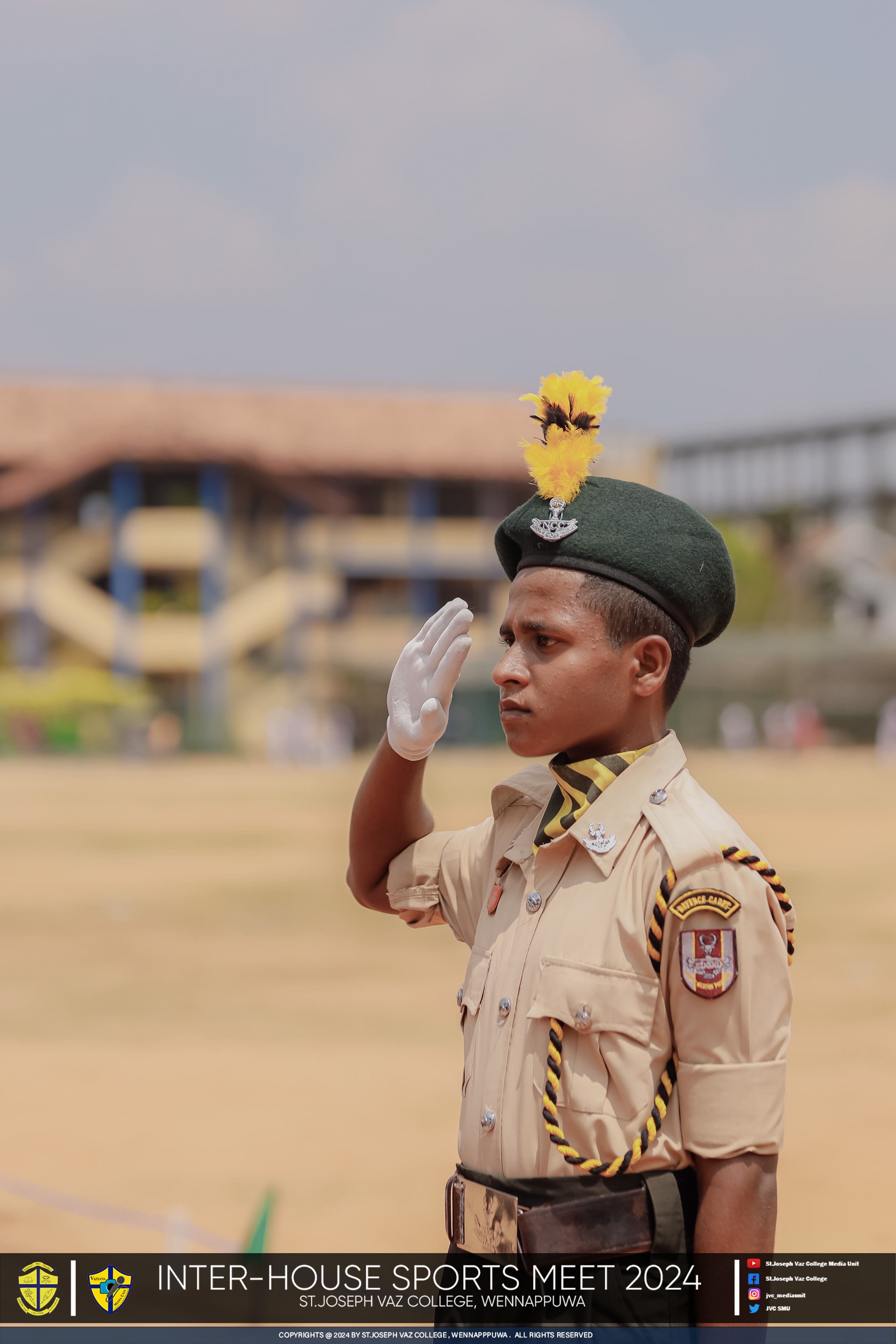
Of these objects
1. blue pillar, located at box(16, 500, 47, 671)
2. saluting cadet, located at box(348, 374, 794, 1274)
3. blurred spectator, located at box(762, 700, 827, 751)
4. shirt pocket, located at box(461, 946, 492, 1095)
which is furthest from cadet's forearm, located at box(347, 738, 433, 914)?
blue pillar, located at box(16, 500, 47, 671)

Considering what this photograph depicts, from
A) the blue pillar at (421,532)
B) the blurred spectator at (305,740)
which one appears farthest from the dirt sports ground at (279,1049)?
the blue pillar at (421,532)

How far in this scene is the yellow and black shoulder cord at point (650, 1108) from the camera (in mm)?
1776

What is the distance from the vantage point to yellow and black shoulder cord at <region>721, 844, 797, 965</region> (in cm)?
180

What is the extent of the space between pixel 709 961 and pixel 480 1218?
1.61 feet

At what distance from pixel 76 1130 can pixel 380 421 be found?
34167 millimetres

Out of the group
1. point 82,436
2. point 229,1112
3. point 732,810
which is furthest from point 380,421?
point 229,1112

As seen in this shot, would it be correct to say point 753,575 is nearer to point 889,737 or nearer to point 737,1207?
point 889,737

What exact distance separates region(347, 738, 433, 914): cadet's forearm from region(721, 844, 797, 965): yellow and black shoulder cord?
548mm

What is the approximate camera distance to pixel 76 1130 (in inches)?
213

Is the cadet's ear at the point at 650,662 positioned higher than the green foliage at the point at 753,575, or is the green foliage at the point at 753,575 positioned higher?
the green foliage at the point at 753,575

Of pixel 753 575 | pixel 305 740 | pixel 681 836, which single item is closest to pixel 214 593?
pixel 305 740

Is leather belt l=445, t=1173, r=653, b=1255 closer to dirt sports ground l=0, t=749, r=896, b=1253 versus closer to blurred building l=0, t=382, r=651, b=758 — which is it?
dirt sports ground l=0, t=749, r=896, b=1253

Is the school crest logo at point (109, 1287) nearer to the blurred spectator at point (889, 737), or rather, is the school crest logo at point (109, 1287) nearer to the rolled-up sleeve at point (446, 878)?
the rolled-up sleeve at point (446, 878)

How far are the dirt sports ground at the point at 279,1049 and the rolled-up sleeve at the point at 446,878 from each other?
2.52 meters
